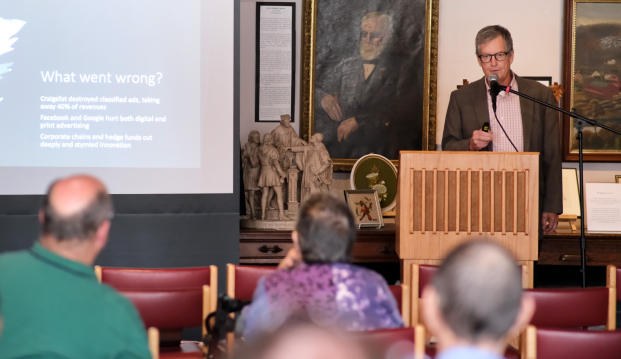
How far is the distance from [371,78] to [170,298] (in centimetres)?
368

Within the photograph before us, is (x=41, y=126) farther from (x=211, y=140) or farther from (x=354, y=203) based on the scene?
(x=354, y=203)

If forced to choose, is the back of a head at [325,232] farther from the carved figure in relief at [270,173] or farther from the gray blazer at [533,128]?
the carved figure in relief at [270,173]

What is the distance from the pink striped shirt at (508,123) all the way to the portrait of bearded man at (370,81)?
1.88 meters

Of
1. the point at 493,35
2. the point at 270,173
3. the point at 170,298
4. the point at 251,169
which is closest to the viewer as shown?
the point at 170,298

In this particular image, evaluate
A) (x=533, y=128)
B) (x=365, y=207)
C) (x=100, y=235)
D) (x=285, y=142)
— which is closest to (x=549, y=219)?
(x=533, y=128)

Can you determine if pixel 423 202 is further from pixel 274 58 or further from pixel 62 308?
pixel 274 58

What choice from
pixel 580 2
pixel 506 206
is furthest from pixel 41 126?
pixel 580 2

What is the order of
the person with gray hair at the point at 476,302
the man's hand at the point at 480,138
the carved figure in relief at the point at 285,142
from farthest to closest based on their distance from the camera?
1. the carved figure in relief at the point at 285,142
2. the man's hand at the point at 480,138
3. the person with gray hair at the point at 476,302

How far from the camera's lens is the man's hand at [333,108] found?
5.44m

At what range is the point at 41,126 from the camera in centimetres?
380

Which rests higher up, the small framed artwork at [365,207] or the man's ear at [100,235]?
the man's ear at [100,235]

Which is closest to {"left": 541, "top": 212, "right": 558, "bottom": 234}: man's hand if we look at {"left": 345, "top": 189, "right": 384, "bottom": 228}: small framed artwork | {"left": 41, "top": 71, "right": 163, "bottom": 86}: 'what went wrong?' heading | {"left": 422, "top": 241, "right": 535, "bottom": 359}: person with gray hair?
{"left": 345, "top": 189, "right": 384, "bottom": 228}: small framed artwork

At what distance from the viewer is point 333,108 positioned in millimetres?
5449

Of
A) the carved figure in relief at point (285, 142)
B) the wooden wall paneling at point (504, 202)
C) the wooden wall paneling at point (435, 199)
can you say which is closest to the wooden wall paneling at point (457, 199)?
the wooden wall paneling at point (435, 199)
